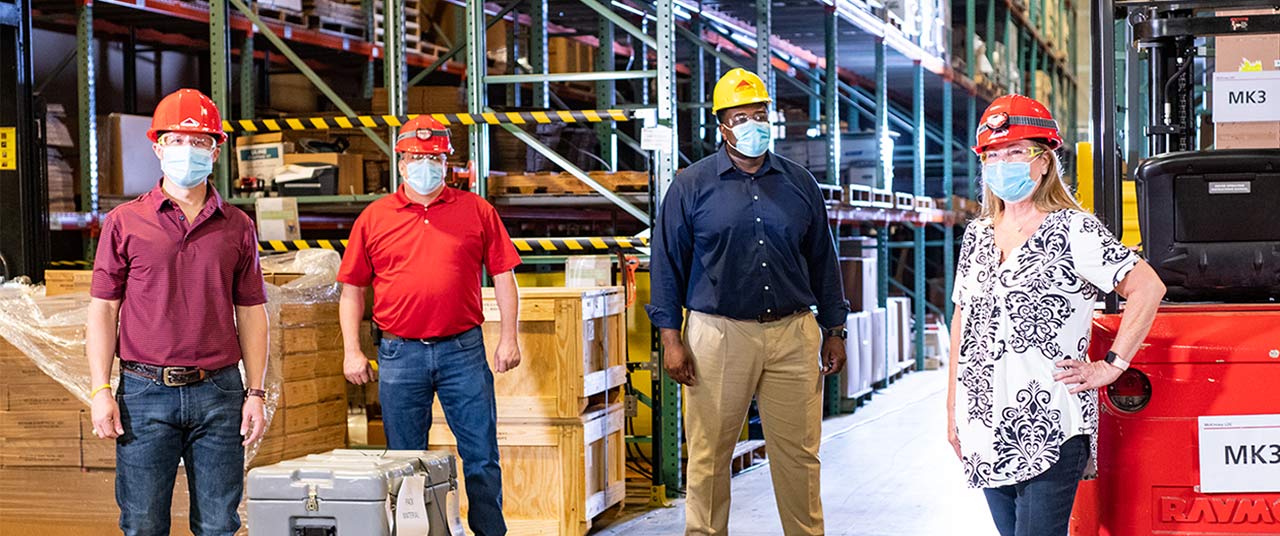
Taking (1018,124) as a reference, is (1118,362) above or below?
below

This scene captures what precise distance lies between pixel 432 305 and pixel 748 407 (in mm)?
1424

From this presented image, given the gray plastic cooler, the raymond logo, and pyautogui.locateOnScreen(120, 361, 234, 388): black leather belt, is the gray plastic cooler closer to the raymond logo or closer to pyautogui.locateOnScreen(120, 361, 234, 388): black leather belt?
pyautogui.locateOnScreen(120, 361, 234, 388): black leather belt

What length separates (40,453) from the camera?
6707mm


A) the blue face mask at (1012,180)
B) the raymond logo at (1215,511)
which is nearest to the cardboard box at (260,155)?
the blue face mask at (1012,180)

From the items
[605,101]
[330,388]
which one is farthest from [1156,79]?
[605,101]

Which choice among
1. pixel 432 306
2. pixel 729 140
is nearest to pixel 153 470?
pixel 432 306

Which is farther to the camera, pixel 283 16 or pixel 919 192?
pixel 919 192

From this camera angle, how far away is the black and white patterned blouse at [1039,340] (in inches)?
153

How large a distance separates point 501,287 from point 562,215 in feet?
16.4

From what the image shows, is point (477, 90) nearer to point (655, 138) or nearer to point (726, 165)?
point (655, 138)

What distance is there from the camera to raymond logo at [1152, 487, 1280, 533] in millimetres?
4156

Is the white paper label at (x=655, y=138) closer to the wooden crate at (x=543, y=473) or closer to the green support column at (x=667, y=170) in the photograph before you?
the green support column at (x=667, y=170)

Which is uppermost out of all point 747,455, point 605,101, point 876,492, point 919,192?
point 605,101

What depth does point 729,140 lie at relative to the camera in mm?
5730
